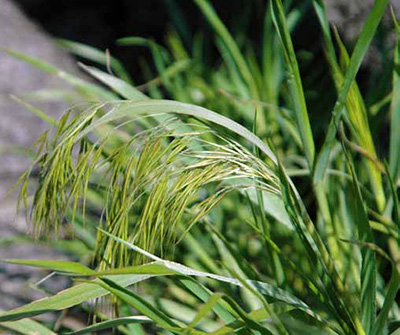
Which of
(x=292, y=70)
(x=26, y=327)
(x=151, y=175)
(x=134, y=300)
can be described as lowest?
(x=26, y=327)

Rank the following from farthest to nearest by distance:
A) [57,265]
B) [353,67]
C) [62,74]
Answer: [62,74] → [353,67] → [57,265]

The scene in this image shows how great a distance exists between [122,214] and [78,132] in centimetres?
9

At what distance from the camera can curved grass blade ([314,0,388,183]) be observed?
0.64 meters

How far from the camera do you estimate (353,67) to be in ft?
2.18

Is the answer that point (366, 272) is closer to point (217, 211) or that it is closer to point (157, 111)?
point (157, 111)

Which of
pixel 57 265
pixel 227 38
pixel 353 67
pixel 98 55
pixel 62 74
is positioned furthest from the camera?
pixel 98 55

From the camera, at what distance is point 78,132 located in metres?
0.59

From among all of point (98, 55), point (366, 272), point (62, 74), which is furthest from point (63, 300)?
point (98, 55)

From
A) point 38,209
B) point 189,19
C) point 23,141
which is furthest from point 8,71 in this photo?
point 38,209

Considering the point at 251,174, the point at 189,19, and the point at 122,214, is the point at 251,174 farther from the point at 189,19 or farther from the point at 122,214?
the point at 189,19

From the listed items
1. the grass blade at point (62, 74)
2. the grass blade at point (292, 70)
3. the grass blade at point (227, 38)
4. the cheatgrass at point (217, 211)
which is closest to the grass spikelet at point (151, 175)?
the cheatgrass at point (217, 211)

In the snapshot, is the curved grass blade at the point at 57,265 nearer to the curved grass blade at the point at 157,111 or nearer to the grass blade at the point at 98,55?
the curved grass blade at the point at 157,111

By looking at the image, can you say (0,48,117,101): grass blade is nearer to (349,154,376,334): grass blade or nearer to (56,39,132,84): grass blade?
(56,39,132,84): grass blade

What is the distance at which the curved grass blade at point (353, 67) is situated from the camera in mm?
638
